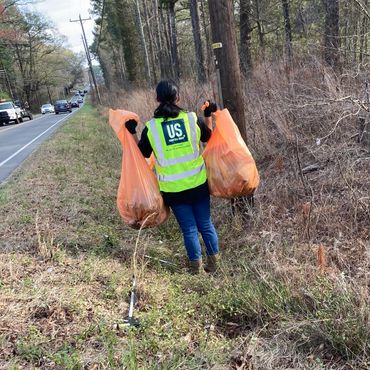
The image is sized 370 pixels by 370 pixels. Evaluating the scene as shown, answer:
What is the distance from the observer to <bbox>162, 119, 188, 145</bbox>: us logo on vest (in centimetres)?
371

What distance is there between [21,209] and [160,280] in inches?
110

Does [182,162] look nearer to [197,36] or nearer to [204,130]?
[204,130]

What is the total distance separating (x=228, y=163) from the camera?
384cm

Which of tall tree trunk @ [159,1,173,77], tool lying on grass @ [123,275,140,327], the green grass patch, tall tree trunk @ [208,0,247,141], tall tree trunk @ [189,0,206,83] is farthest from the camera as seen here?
tall tree trunk @ [159,1,173,77]

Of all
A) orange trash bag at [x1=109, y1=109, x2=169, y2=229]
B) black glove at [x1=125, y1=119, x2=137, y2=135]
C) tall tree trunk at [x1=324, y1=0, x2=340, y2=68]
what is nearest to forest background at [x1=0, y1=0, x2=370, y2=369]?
orange trash bag at [x1=109, y1=109, x2=169, y2=229]

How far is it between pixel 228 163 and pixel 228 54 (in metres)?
1.43

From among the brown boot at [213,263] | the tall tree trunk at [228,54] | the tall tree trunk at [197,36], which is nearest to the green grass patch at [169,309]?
the brown boot at [213,263]

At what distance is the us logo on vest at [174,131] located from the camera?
371 centimetres

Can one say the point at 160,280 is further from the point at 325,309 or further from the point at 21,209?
the point at 21,209

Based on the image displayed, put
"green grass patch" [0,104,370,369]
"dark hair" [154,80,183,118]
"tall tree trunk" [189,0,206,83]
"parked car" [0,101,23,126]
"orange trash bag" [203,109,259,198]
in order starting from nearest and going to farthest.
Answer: "green grass patch" [0,104,370,369]
"dark hair" [154,80,183,118]
"orange trash bag" [203,109,259,198]
"tall tree trunk" [189,0,206,83]
"parked car" [0,101,23,126]

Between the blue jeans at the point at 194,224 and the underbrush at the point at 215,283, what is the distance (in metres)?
0.25

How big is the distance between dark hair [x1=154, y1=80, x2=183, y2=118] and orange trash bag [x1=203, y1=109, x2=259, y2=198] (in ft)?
1.71

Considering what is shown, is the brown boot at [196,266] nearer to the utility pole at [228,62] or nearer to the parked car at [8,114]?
the utility pole at [228,62]

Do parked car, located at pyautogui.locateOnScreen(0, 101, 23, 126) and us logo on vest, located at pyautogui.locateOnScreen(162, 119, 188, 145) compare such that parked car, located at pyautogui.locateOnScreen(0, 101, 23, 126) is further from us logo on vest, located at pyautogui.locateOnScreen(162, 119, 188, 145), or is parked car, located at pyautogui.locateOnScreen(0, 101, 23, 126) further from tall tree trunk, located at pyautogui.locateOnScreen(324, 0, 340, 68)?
us logo on vest, located at pyautogui.locateOnScreen(162, 119, 188, 145)
